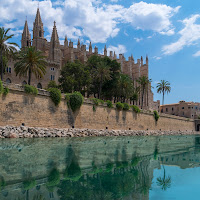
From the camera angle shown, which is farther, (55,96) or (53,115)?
(55,96)

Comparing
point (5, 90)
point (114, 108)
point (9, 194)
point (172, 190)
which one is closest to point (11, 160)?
point (9, 194)

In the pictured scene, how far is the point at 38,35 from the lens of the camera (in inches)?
2207

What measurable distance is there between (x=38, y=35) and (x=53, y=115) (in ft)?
128

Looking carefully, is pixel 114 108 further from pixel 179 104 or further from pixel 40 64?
pixel 179 104

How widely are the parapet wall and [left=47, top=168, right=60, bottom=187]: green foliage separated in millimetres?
12413

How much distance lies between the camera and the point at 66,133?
2153 cm

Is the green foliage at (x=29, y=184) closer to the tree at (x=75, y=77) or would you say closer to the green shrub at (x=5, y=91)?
the green shrub at (x=5, y=91)

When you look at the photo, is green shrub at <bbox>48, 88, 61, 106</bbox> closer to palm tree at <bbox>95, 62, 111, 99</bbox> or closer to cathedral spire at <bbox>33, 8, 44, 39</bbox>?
palm tree at <bbox>95, 62, 111, 99</bbox>

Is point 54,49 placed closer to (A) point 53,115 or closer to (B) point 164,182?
(A) point 53,115

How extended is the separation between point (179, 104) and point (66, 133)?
2722 inches

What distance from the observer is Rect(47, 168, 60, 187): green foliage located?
21.1ft

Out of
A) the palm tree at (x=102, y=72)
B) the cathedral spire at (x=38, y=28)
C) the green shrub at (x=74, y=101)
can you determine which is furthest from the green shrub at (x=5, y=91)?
the cathedral spire at (x=38, y=28)

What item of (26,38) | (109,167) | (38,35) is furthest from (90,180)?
(26,38)

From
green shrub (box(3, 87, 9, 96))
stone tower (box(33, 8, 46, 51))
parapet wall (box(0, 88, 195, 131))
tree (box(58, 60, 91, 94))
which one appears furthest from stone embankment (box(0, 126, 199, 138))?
stone tower (box(33, 8, 46, 51))
